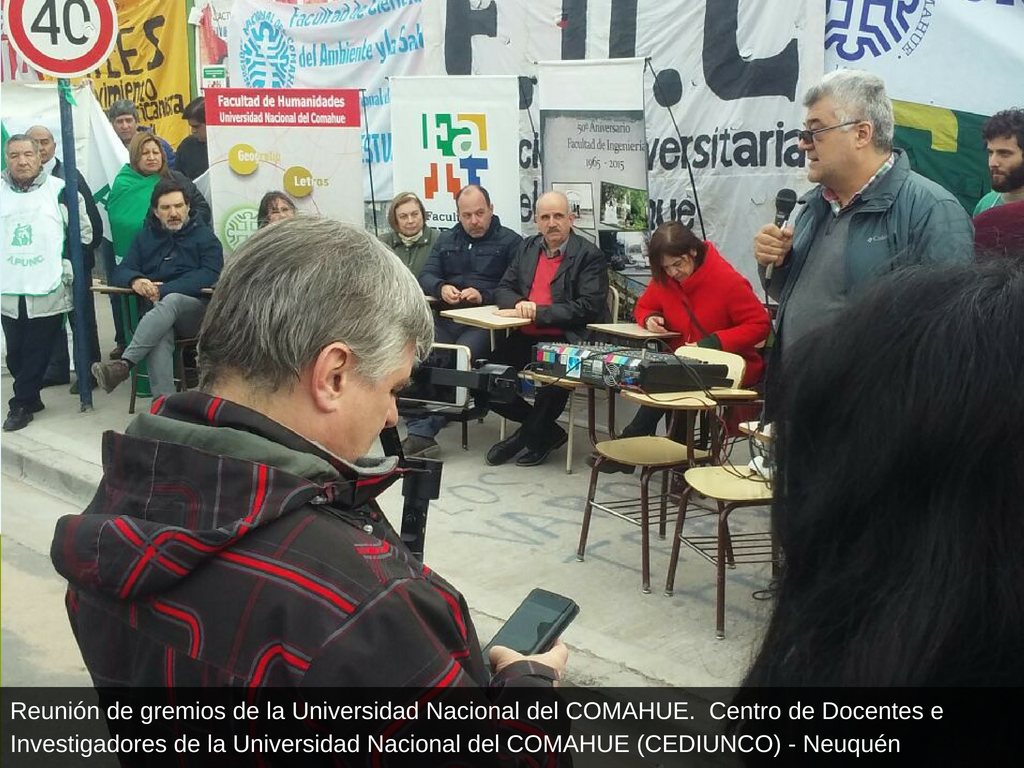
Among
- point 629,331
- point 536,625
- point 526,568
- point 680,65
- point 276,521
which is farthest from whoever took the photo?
point 680,65

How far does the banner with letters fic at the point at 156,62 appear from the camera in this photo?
12102 mm

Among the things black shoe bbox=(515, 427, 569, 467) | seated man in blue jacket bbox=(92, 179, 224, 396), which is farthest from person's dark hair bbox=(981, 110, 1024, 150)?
seated man in blue jacket bbox=(92, 179, 224, 396)

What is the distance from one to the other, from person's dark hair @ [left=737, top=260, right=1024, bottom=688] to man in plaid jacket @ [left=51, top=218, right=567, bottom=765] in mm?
493

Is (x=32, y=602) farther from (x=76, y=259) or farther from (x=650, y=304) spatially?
(x=650, y=304)

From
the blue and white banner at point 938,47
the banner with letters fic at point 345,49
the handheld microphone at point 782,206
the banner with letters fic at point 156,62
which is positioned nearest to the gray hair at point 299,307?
the handheld microphone at point 782,206

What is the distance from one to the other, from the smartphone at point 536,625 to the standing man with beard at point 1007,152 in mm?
3950

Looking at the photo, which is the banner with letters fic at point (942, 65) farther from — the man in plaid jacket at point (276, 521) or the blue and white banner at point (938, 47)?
the man in plaid jacket at point (276, 521)

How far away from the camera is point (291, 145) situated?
25.4ft

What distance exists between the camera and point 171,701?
1.37 m

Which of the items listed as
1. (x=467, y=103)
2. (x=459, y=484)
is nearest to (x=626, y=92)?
(x=467, y=103)

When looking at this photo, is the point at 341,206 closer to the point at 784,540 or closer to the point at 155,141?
the point at 155,141

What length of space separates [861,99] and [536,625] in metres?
2.95

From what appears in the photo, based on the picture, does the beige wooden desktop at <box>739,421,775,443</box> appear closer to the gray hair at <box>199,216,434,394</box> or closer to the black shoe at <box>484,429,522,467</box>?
the gray hair at <box>199,216,434,394</box>

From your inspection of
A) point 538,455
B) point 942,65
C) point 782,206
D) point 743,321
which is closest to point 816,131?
point 782,206
